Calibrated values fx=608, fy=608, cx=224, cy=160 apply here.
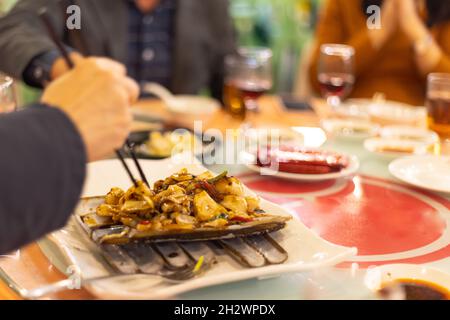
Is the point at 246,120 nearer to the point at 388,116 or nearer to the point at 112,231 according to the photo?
the point at 388,116

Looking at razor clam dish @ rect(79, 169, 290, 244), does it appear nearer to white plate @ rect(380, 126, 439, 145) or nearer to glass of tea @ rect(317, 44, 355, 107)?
white plate @ rect(380, 126, 439, 145)

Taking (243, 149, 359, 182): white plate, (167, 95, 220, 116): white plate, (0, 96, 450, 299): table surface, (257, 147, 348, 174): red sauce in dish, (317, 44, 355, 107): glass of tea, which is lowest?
(0, 96, 450, 299): table surface

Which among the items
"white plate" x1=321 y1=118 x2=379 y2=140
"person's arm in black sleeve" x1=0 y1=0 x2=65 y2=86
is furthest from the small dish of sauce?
"person's arm in black sleeve" x1=0 y1=0 x2=65 y2=86

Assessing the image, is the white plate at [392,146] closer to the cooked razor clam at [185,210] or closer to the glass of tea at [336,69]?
the glass of tea at [336,69]

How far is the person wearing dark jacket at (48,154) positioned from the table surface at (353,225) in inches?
5.8

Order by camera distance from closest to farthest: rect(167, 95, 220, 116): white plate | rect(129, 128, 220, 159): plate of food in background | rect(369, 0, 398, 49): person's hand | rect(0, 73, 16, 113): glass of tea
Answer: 1. rect(0, 73, 16, 113): glass of tea
2. rect(129, 128, 220, 159): plate of food in background
3. rect(167, 95, 220, 116): white plate
4. rect(369, 0, 398, 49): person's hand

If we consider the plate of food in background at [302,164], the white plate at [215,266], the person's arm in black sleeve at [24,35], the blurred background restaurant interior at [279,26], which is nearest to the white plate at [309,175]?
the plate of food in background at [302,164]

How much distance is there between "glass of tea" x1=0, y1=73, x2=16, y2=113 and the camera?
1191 mm

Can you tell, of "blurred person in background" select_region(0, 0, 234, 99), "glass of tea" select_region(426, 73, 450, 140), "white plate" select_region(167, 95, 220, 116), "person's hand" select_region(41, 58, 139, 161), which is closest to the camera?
"person's hand" select_region(41, 58, 139, 161)

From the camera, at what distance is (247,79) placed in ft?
6.56

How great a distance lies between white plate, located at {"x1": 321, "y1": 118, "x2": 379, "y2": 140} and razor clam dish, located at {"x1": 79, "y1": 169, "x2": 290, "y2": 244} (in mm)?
786

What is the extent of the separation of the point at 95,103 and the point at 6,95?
391 millimetres

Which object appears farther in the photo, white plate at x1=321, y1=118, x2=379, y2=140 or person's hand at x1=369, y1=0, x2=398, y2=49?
person's hand at x1=369, y1=0, x2=398, y2=49

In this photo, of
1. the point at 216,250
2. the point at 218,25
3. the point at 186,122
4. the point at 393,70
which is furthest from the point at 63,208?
the point at 393,70
